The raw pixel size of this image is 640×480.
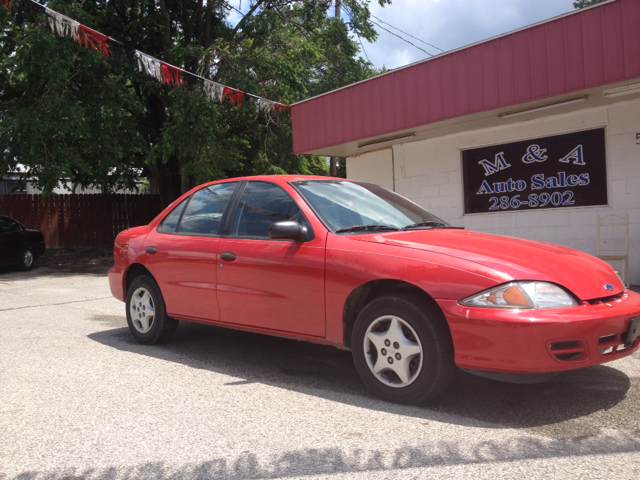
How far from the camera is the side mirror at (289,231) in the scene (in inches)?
166

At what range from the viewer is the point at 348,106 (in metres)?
11.4

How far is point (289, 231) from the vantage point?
4211 millimetres

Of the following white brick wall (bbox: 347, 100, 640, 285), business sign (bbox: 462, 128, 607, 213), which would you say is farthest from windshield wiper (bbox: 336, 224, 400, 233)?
business sign (bbox: 462, 128, 607, 213)

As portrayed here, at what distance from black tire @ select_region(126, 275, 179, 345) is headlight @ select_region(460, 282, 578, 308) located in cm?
313

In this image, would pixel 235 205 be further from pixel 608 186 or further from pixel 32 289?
pixel 32 289

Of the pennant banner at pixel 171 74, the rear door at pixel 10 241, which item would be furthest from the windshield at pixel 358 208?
the rear door at pixel 10 241

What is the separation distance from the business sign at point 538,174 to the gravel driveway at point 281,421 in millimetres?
4968

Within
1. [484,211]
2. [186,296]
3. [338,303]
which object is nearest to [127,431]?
[338,303]

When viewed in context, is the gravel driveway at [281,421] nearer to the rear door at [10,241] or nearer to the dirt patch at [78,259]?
the rear door at [10,241]

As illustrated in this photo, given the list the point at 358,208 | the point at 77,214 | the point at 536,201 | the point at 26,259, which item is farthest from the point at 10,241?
the point at 358,208

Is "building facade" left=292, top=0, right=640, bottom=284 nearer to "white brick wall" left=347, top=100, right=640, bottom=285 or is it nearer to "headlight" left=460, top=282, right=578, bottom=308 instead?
"white brick wall" left=347, top=100, right=640, bottom=285

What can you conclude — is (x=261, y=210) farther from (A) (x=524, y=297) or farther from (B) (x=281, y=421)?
(A) (x=524, y=297)

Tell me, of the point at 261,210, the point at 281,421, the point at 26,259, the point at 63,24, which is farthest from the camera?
the point at 26,259

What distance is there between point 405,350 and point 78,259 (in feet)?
53.6
